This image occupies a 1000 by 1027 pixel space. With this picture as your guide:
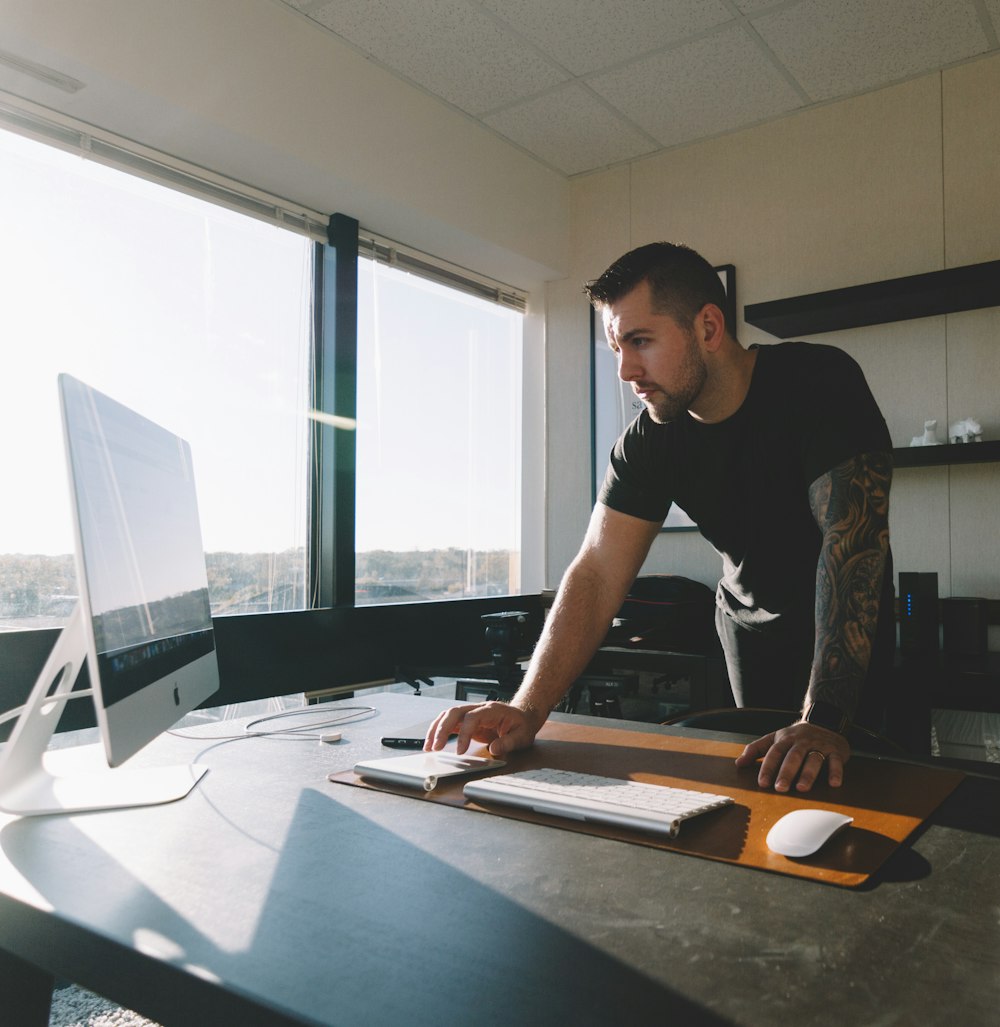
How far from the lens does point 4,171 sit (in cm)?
244

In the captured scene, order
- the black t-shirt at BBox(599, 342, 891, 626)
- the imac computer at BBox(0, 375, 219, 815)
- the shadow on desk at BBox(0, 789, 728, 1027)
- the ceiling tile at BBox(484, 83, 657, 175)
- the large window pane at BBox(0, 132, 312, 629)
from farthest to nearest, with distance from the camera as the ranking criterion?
the ceiling tile at BBox(484, 83, 657, 175)
the large window pane at BBox(0, 132, 312, 629)
the black t-shirt at BBox(599, 342, 891, 626)
the imac computer at BBox(0, 375, 219, 815)
the shadow on desk at BBox(0, 789, 728, 1027)

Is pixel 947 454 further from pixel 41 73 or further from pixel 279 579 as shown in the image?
pixel 41 73

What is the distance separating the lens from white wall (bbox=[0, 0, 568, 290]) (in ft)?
7.82

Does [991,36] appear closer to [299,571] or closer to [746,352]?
[746,352]

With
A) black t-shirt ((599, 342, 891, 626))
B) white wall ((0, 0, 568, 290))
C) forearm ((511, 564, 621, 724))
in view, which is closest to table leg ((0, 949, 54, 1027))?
forearm ((511, 564, 621, 724))

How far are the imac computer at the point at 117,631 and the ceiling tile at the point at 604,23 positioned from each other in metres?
2.20

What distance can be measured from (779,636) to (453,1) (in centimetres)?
220

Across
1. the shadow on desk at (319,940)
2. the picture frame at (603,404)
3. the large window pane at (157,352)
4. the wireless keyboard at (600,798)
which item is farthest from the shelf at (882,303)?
the shadow on desk at (319,940)

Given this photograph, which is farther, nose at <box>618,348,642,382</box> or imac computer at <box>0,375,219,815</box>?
nose at <box>618,348,642,382</box>

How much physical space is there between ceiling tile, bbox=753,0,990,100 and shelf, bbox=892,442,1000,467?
137 cm

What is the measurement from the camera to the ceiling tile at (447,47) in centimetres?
284

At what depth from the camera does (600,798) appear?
0.96 metres

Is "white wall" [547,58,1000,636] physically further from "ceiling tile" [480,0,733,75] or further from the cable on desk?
the cable on desk

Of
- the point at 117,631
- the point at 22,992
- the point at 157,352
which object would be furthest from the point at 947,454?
the point at 22,992
